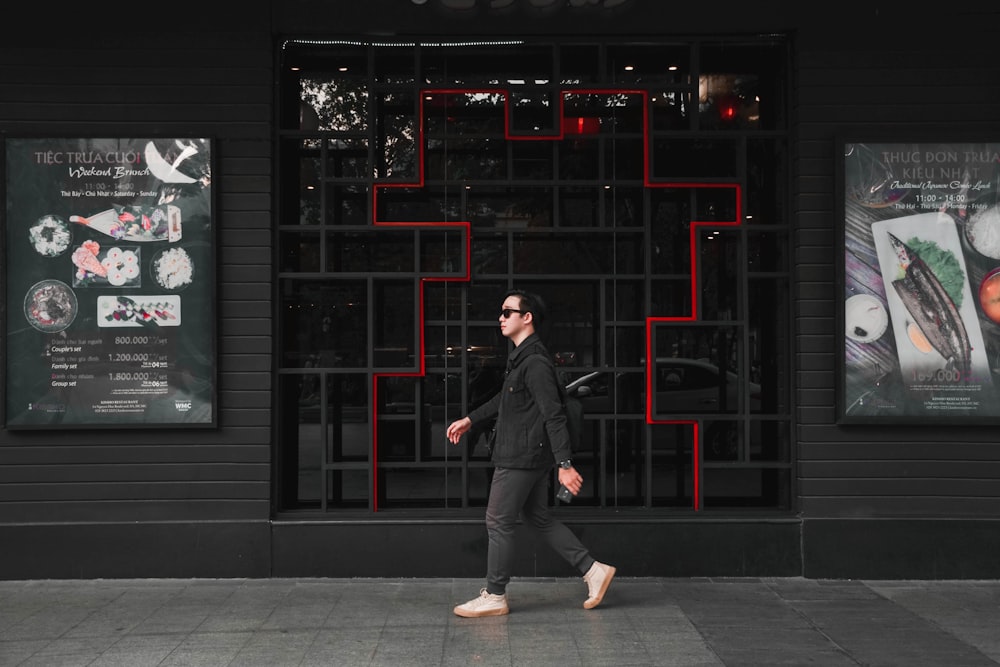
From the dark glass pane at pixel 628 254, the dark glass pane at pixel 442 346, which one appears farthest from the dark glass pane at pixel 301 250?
the dark glass pane at pixel 628 254

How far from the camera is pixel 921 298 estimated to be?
720 centimetres

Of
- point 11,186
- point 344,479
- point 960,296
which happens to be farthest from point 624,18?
point 11,186

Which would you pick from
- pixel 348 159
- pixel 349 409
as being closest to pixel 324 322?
pixel 349 409

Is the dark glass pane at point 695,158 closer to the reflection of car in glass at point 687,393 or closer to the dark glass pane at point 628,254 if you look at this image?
the dark glass pane at point 628,254

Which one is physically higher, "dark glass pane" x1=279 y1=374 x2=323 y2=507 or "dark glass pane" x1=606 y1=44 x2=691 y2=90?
"dark glass pane" x1=606 y1=44 x2=691 y2=90

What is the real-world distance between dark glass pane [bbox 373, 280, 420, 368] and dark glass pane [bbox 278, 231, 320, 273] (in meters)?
0.51

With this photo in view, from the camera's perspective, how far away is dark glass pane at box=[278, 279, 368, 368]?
24.4 feet

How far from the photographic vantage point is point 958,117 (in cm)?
728

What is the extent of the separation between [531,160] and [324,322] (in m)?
1.91

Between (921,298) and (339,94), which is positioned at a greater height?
(339,94)

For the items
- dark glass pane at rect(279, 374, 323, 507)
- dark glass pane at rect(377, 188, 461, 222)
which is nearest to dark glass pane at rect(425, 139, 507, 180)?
dark glass pane at rect(377, 188, 461, 222)

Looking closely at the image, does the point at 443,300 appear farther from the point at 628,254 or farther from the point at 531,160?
the point at 628,254

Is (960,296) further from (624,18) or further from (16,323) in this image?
(16,323)

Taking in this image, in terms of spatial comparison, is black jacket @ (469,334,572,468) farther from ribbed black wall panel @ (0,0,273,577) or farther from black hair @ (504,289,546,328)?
ribbed black wall panel @ (0,0,273,577)
